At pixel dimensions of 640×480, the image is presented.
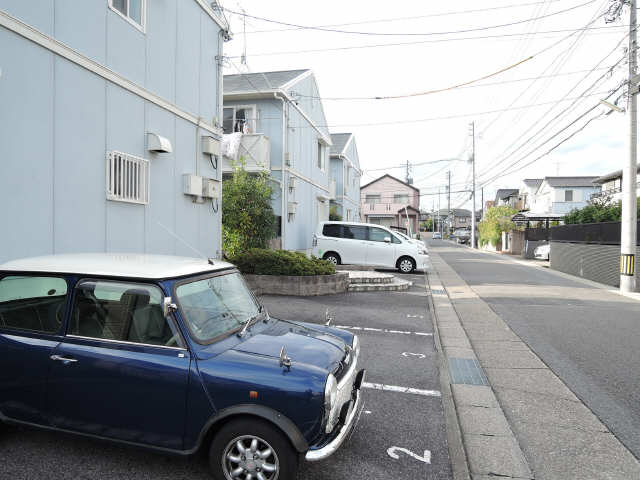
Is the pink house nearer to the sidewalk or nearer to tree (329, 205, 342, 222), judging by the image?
tree (329, 205, 342, 222)

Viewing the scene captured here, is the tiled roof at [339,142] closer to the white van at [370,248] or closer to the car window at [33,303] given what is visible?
the white van at [370,248]

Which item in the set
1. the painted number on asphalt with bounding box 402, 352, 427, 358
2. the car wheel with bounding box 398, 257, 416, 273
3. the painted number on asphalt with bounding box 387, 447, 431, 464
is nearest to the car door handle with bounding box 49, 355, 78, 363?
the painted number on asphalt with bounding box 387, 447, 431, 464

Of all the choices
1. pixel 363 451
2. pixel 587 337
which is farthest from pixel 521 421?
pixel 587 337

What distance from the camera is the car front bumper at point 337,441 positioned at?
239 cm

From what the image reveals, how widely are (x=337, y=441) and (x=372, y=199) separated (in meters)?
53.5

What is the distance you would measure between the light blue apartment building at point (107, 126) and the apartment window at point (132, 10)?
0.02 metres

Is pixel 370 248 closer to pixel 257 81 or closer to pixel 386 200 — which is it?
pixel 257 81

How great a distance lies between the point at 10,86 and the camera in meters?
4.88

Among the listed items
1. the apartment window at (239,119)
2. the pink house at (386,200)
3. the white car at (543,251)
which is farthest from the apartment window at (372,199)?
the apartment window at (239,119)

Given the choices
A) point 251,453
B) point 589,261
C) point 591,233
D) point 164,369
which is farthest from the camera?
point 589,261

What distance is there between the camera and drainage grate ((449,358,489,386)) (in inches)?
183

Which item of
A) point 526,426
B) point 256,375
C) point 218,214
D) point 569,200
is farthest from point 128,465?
point 569,200

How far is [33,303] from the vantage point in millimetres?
3051

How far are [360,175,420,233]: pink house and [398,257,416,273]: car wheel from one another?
38.7 m
